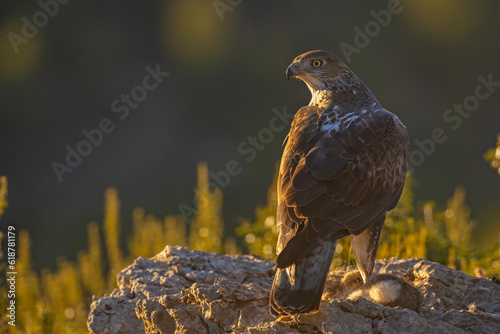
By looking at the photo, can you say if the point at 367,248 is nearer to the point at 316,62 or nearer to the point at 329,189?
the point at 329,189

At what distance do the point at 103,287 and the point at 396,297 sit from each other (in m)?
4.48

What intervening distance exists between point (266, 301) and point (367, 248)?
0.84 m

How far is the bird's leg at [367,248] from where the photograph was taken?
171 inches

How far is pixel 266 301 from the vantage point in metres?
3.99

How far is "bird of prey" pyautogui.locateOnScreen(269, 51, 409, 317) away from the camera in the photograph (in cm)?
370

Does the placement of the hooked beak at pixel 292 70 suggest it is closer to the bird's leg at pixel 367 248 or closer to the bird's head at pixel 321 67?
the bird's head at pixel 321 67

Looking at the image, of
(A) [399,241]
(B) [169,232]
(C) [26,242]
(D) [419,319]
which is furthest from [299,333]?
(B) [169,232]

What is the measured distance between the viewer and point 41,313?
583 cm

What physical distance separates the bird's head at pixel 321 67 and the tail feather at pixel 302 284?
5.86 ft

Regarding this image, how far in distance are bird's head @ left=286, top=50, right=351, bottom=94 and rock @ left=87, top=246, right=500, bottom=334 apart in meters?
1.52

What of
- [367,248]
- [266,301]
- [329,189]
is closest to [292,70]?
[329,189]

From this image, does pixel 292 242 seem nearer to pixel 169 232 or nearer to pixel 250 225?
pixel 250 225

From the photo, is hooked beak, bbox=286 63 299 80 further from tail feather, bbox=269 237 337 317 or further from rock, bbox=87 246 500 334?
tail feather, bbox=269 237 337 317

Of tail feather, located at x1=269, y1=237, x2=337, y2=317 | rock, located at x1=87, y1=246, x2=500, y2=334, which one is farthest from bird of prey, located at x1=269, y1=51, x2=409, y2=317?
rock, located at x1=87, y1=246, x2=500, y2=334
